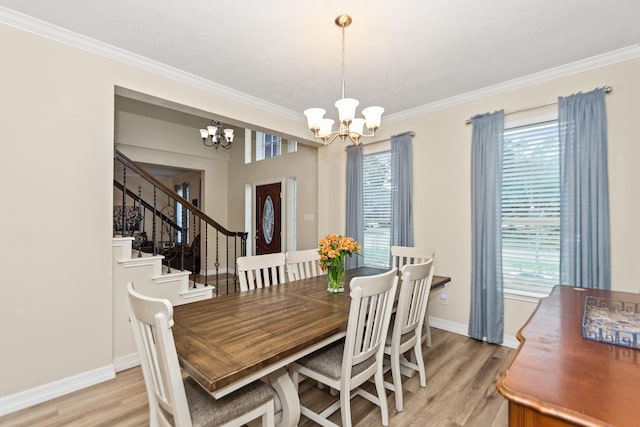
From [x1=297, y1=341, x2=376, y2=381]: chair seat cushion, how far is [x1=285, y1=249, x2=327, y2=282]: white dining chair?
96 centimetres

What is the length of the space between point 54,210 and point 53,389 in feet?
4.47

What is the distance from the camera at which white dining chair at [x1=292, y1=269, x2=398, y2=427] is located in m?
1.55

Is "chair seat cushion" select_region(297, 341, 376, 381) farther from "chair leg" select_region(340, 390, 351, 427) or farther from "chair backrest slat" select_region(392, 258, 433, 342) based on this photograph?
"chair backrest slat" select_region(392, 258, 433, 342)

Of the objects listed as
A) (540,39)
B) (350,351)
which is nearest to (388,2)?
(540,39)

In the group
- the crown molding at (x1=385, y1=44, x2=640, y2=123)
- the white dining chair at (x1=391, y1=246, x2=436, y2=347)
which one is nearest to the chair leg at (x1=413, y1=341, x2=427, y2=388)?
the white dining chair at (x1=391, y1=246, x2=436, y2=347)

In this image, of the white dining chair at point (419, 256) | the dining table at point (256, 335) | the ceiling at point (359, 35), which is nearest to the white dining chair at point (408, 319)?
the dining table at point (256, 335)

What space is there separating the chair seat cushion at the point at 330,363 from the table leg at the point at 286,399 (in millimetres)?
224

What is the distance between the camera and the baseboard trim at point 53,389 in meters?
2.01

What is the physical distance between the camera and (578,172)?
2.58m

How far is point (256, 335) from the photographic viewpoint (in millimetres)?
1446

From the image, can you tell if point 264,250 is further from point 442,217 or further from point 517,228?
point 517,228

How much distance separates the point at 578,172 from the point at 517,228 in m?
0.73

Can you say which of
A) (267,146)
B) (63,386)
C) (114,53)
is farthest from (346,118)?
(267,146)

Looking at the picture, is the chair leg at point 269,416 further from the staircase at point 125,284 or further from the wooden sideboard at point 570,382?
the staircase at point 125,284
